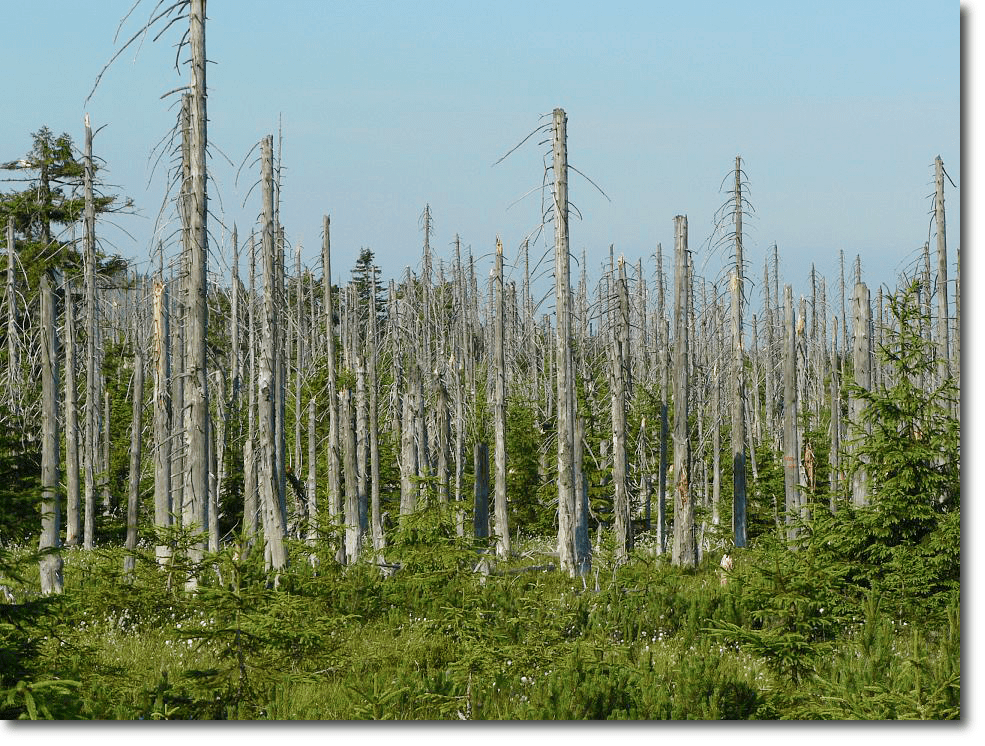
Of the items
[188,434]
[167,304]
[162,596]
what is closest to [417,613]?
[162,596]

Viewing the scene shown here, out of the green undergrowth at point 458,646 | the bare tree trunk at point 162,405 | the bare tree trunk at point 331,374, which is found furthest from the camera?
the bare tree trunk at point 331,374

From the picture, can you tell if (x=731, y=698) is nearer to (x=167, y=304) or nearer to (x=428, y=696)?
(x=428, y=696)

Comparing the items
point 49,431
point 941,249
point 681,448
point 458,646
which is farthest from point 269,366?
point 941,249

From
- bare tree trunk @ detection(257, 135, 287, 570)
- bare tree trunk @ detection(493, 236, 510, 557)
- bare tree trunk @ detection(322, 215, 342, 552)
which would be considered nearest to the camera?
bare tree trunk @ detection(257, 135, 287, 570)

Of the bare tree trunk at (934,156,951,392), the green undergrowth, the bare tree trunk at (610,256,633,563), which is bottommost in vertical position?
the green undergrowth

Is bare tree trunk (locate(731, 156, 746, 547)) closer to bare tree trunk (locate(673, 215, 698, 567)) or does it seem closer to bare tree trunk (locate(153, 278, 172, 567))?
bare tree trunk (locate(673, 215, 698, 567))

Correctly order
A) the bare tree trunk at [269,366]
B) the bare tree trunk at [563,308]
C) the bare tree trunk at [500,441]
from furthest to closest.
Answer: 1. the bare tree trunk at [500,441]
2. the bare tree trunk at [269,366]
3. the bare tree trunk at [563,308]

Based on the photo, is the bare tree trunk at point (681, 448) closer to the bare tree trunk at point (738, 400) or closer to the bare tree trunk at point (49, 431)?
the bare tree trunk at point (738, 400)

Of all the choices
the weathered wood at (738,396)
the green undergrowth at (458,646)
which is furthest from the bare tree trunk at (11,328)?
the weathered wood at (738,396)

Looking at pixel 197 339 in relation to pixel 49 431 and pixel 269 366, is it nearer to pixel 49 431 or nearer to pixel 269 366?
pixel 269 366

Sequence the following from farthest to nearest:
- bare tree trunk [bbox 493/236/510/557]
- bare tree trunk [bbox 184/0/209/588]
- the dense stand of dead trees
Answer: bare tree trunk [bbox 493/236/510/557]
the dense stand of dead trees
bare tree trunk [bbox 184/0/209/588]

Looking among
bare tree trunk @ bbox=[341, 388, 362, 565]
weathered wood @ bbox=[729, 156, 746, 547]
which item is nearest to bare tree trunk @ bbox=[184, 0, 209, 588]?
bare tree trunk @ bbox=[341, 388, 362, 565]

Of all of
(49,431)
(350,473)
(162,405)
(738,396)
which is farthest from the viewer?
(738,396)

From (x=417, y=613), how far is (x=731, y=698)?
18.4ft
